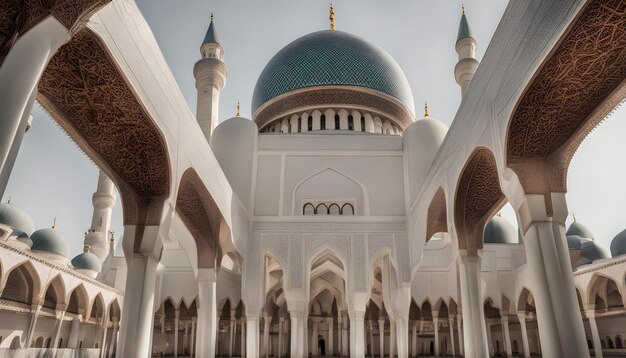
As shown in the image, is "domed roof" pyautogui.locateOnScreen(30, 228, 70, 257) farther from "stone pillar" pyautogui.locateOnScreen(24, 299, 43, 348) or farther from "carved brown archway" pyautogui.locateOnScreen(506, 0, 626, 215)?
"carved brown archway" pyautogui.locateOnScreen(506, 0, 626, 215)

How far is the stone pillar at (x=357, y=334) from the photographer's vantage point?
10.4 meters

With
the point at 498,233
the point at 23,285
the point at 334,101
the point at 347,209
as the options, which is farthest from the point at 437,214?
the point at 23,285

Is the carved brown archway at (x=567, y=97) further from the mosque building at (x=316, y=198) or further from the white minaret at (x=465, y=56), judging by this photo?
the white minaret at (x=465, y=56)

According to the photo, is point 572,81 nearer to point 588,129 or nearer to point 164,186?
point 588,129

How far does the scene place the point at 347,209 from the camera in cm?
1193

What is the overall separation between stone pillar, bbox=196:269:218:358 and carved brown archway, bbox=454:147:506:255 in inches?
174

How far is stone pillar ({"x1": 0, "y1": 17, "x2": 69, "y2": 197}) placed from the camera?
9.78 ft

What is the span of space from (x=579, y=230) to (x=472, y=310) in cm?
1051

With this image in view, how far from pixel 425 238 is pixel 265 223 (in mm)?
3583

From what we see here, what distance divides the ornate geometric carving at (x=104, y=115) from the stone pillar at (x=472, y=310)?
190 inches

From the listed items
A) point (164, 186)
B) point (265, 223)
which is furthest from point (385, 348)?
point (164, 186)

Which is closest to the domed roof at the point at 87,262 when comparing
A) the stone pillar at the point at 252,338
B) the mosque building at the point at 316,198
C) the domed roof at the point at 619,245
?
the mosque building at the point at 316,198

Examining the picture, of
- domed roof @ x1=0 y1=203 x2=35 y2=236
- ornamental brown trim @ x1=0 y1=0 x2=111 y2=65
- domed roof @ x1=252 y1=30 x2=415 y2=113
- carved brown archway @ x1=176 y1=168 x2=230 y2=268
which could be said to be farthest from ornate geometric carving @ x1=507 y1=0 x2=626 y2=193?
domed roof @ x1=0 y1=203 x2=35 y2=236

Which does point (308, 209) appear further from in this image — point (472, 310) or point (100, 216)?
point (100, 216)
